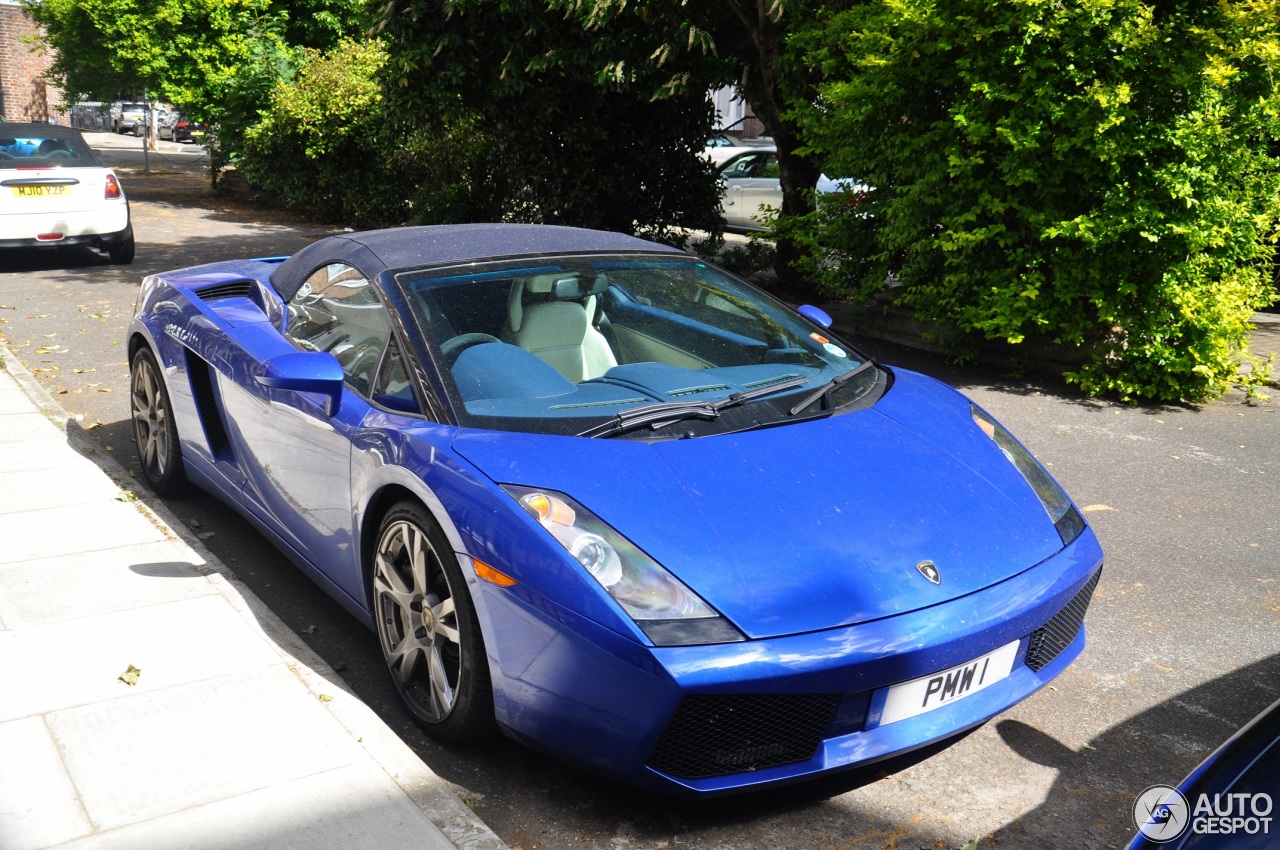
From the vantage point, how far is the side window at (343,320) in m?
3.68

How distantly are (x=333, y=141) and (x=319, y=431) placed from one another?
15116 mm

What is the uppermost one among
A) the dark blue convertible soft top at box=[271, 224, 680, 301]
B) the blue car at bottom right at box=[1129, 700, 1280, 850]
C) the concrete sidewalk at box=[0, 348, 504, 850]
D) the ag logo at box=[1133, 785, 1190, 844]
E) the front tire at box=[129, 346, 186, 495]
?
the dark blue convertible soft top at box=[271, 224, 680, 301]

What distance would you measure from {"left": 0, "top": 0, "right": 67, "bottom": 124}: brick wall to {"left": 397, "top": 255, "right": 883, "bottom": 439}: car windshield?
5182cm

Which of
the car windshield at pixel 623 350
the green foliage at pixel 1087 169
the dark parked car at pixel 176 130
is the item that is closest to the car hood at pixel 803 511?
the car windshield at pixel 623 350

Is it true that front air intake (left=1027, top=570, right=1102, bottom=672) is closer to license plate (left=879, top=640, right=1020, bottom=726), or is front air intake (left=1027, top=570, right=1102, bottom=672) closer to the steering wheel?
license plate (left=879, top=640, right=1020, bottom=726)

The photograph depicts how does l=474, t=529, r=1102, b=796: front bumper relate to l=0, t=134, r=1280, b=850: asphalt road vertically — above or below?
above

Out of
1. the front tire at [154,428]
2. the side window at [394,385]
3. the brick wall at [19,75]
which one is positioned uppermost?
the brick wall at [19,75]

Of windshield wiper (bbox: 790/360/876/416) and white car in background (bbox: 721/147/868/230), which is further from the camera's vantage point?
white car in background (bbox: 721/147/868/230)

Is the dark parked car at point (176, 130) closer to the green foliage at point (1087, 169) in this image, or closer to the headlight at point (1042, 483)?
the green foliage at point (1087, 169)

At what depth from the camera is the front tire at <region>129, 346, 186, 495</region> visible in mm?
5020

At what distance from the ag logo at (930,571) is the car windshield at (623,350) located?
0.72m

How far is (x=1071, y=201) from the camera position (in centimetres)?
756

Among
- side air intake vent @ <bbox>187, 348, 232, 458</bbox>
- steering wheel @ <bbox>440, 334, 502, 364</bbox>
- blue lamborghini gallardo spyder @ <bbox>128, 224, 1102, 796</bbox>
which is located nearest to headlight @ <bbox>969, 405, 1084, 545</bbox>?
blue lamborghini gallardo spyder @ <bbox>128, 224, 1102, 796</bbox>

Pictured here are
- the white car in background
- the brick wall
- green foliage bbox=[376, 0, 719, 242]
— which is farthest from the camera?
the brick wall
